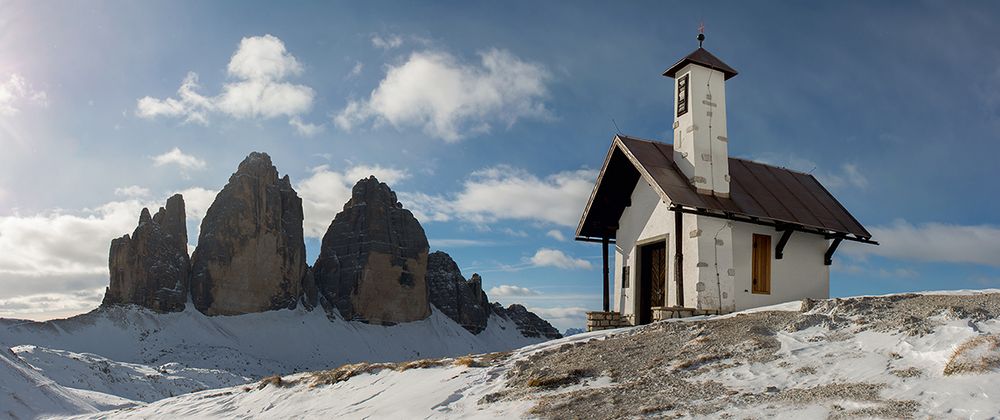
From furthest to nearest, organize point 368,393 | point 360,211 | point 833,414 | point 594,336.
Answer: point 360,211
point 594,336
point 368,393
point 833,414

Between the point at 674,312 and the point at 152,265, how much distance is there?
8976 centimetres

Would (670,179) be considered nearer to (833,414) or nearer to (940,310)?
(940,310)

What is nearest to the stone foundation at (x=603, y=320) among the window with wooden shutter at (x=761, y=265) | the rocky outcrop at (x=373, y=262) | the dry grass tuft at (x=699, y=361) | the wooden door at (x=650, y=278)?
the wooden door at (x=650, y=278)

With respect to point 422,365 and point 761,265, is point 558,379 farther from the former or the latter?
point 761,265

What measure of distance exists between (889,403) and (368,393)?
8.47 m

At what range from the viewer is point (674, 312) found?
728 inches

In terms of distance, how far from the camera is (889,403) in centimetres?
833

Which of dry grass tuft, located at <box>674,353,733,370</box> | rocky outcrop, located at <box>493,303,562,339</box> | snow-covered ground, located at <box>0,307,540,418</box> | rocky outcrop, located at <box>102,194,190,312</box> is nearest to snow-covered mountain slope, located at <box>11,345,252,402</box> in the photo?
snow-covered ground, located at <box>0,307,540,418</box>

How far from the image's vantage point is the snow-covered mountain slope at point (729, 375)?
8742 millimetres

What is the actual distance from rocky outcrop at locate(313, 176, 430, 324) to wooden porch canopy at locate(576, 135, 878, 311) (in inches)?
3629

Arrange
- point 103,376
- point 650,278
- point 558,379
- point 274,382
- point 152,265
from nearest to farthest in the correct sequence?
point 558,379 < point 274,382 < point 650,278 < point 103,376 < point 152,265

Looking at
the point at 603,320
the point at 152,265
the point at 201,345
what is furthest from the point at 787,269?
the point at 152,265

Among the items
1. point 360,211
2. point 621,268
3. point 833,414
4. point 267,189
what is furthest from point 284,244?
point 833,414

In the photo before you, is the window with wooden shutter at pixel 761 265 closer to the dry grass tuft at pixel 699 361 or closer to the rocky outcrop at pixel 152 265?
the dry grass tuft at pixel 699 361
